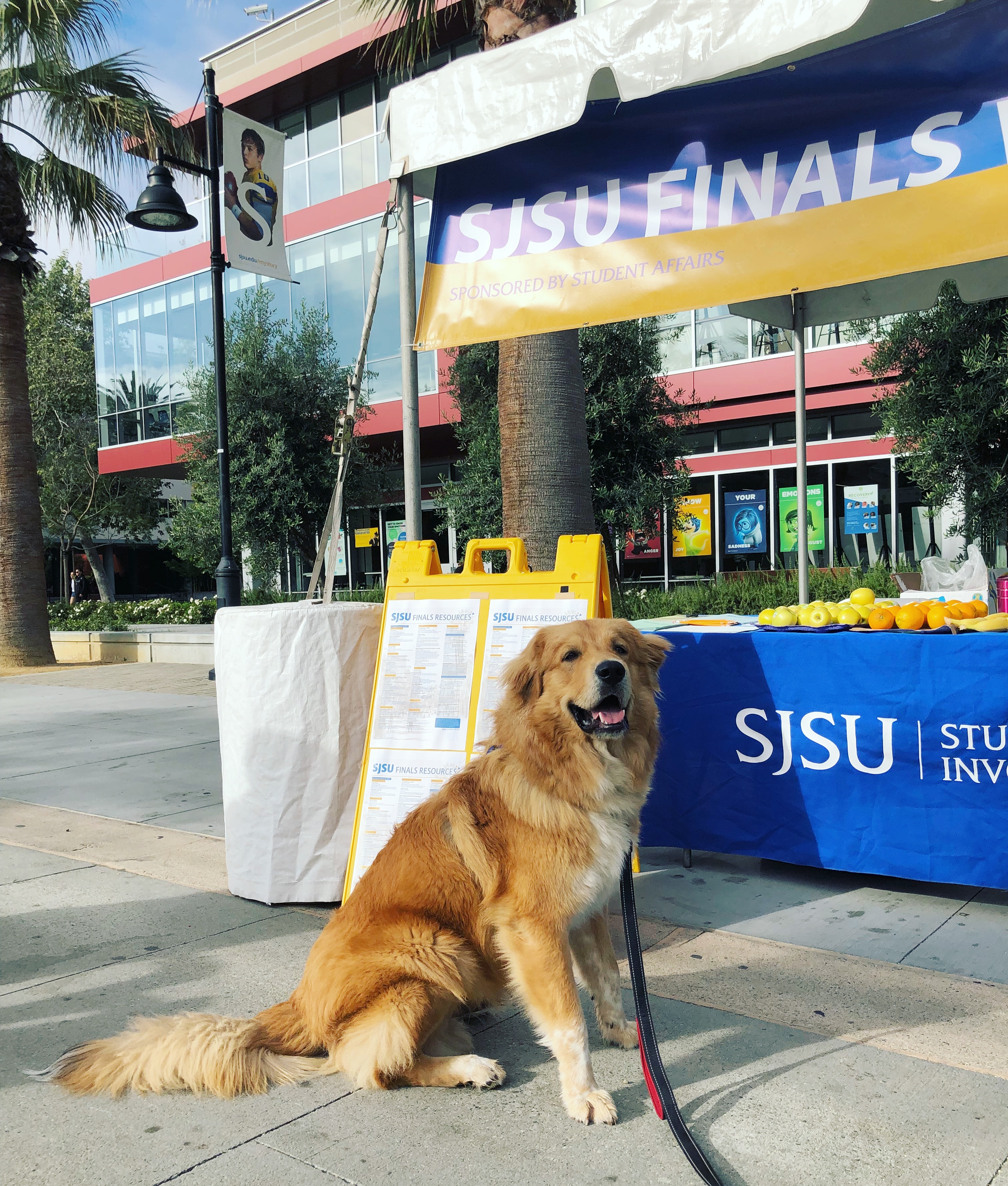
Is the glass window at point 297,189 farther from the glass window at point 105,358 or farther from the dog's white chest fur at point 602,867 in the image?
the dog's white chest fur at point 602,867

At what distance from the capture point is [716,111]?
391 centimetres

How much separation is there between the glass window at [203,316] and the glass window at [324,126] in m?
4.34

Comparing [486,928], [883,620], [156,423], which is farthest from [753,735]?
[156,423]

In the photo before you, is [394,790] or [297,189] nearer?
[394,790]

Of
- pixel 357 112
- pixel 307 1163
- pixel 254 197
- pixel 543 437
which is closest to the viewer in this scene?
pixel 307 1163

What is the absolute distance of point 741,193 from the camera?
12.5 ft

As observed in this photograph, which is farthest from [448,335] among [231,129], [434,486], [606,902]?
[434,486]

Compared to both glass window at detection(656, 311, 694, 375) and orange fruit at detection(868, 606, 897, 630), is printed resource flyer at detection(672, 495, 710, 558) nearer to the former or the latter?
glass window at detection(656, 311, 694, 375)

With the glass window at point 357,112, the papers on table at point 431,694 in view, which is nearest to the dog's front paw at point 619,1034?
the papers on table at point 431,694

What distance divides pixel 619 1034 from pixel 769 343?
17.1 m

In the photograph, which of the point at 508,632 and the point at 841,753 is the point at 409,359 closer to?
the point at 508,632

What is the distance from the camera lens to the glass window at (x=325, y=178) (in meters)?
22.0

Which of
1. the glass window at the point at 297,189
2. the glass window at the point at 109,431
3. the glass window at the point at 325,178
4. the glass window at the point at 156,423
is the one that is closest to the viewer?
the glass window at the point at 325,178

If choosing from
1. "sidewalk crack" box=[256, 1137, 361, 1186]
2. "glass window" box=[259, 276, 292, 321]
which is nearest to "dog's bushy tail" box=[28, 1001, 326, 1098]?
"sidewalk crack" box=[256, 1137, 361, 1186]
